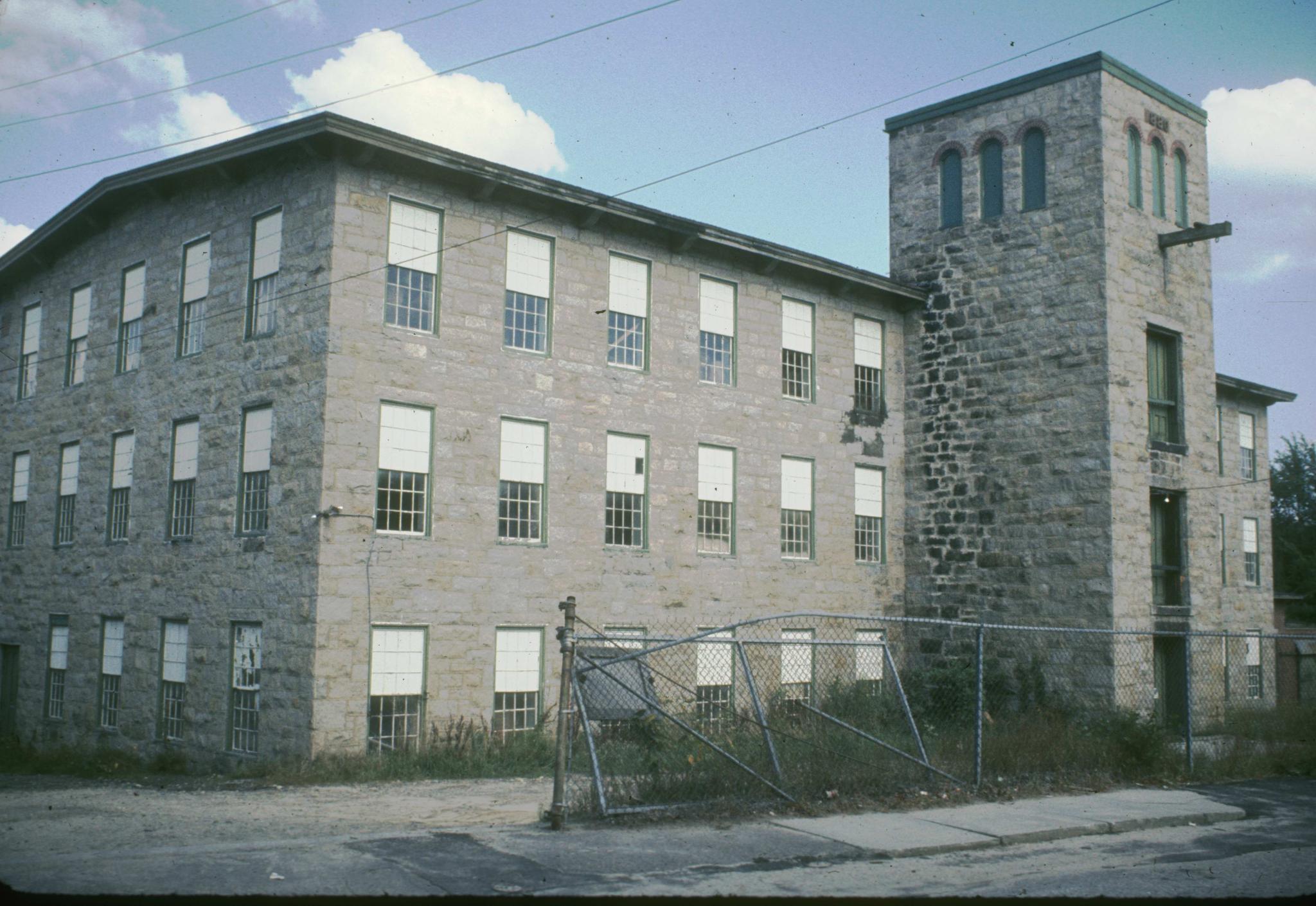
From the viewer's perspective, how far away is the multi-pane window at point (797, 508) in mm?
23062

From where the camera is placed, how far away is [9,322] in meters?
26.2

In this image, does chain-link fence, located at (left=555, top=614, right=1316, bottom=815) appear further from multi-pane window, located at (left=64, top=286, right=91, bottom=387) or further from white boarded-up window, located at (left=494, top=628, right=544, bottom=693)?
multi-pane window, located at (left=64, top=286, right=91, bottom=387)

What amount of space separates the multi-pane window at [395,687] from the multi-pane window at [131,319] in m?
8.15

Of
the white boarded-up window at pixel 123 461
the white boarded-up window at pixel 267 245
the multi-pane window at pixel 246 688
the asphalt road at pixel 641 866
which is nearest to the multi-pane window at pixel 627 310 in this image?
the white boarded-up window at pixel 267 245

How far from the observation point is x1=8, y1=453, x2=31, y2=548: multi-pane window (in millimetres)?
24984

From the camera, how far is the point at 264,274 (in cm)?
1897

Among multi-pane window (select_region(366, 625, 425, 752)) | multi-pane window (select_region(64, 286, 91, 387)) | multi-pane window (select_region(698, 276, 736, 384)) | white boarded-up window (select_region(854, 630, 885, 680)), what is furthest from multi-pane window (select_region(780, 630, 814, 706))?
multi-pane window (select_region(64, 286, 91, 387))

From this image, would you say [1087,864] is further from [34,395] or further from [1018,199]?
[34,395]

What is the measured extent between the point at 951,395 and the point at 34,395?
19.0 m


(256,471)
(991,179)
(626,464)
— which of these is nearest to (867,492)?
(626,464)

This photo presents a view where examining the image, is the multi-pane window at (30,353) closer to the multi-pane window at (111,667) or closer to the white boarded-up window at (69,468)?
the white boarded-up window at (69,468)

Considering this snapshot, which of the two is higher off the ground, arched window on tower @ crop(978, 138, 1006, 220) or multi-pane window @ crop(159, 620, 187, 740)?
arched window on tower @ crop(978, 138, 1006, 220)

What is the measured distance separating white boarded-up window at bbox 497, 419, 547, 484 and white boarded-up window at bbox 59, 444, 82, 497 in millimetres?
9643

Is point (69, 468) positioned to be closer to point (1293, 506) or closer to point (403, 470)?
point (403, 470)
